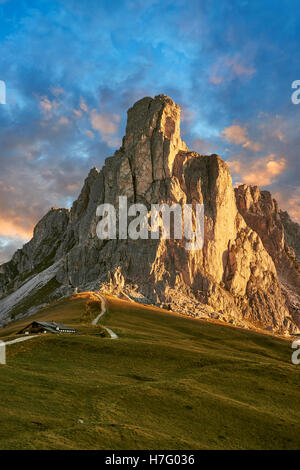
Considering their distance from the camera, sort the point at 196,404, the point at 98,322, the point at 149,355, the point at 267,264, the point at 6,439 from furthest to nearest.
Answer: the point at 267,264, the point at 98,322, the point at 149,355, the point at 196,404, the point at 6,439

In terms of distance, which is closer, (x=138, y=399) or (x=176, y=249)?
(x=138, y=399)

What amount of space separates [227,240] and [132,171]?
54077 mm

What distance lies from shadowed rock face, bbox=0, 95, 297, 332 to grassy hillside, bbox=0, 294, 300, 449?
97913 mm

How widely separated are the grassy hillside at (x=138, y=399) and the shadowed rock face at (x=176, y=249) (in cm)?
9791

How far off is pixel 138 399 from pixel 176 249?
420 feet

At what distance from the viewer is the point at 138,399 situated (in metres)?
22.4

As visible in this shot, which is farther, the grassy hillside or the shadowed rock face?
the shadowed rock face

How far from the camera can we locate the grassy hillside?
1697 centimetres

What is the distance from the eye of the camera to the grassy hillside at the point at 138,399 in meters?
17.0

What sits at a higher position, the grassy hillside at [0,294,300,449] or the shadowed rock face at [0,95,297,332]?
the shadowed rock face at [0,95,297,332]
